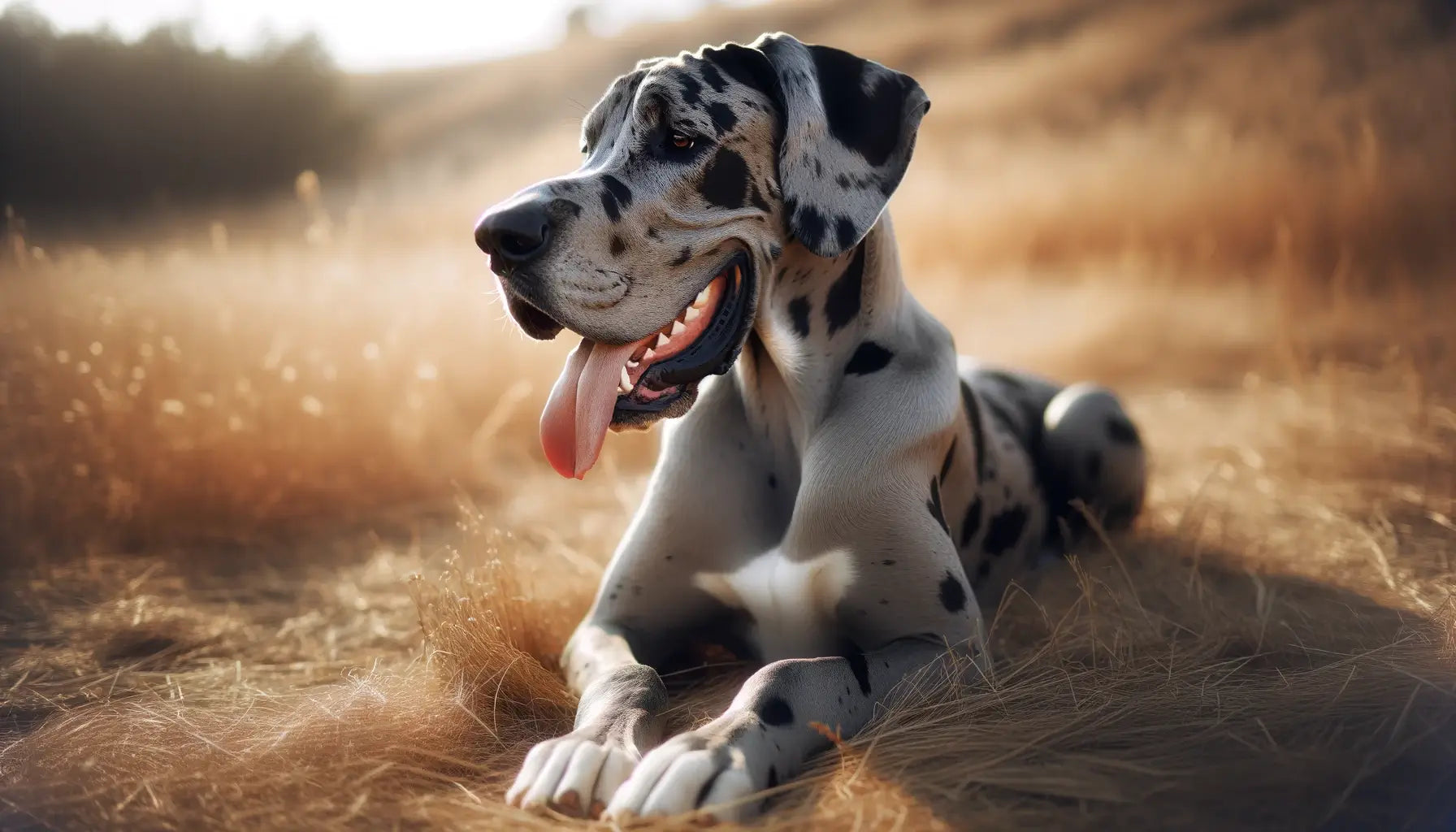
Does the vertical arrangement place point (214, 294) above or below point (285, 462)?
above

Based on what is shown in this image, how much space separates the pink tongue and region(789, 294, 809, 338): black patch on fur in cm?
45

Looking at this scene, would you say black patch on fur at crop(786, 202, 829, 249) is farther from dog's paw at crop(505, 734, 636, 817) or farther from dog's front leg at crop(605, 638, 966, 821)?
dog's paw at crop(505, 734, 636, 817)

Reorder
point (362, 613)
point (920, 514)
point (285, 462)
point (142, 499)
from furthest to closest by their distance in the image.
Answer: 1. point (285, 462)
2. point (142, 499)
3. point (362, 613)
4. point (920, 514)

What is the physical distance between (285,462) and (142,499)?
0.61m

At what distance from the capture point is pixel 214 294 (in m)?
6.09

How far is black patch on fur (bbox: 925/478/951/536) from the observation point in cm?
279

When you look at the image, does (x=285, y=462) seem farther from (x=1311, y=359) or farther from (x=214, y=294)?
(x=1311, y=359)

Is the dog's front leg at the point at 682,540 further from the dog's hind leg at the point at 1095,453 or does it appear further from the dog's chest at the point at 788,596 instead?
the dog's hind leg at the point at 1095,453

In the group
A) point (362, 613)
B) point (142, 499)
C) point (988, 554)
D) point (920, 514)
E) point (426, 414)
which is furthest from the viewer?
point (426, 414)

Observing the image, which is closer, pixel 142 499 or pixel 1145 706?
pixel 1145 706

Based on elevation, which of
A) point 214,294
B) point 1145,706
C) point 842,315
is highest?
point 214,294

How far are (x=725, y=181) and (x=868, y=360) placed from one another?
63cm

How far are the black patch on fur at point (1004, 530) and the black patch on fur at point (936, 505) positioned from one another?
0.45m

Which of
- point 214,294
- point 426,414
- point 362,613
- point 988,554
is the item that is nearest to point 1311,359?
point 988,554
